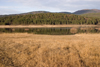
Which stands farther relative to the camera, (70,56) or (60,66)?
(70,56)

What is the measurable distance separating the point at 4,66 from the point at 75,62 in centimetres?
395

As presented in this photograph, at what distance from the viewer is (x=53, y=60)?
6.90 meters

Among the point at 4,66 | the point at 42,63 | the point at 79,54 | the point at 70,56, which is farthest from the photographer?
the point at 79,54

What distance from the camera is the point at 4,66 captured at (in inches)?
233

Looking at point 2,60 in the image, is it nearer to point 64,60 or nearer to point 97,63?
point 64,60

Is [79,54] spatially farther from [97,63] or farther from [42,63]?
[42,63]

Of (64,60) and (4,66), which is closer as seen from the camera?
(4,66)

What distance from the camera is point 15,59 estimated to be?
22.9 ft

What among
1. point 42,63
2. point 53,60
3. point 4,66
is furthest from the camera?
point 53,60

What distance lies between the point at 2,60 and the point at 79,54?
5.00 m

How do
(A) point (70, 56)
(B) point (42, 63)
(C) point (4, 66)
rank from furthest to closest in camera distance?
(A) point (70, 56) → (B) point (42, 63) → (C) point (4, 66)

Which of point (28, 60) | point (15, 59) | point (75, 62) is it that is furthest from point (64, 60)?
point (15, 59)

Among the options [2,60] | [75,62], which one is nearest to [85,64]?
[75,62]

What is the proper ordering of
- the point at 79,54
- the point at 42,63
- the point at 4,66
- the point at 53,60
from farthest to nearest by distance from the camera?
1. the point at 79,54
2. the point at 53,60
3. the point at 42,63
4. the point at 4,66
